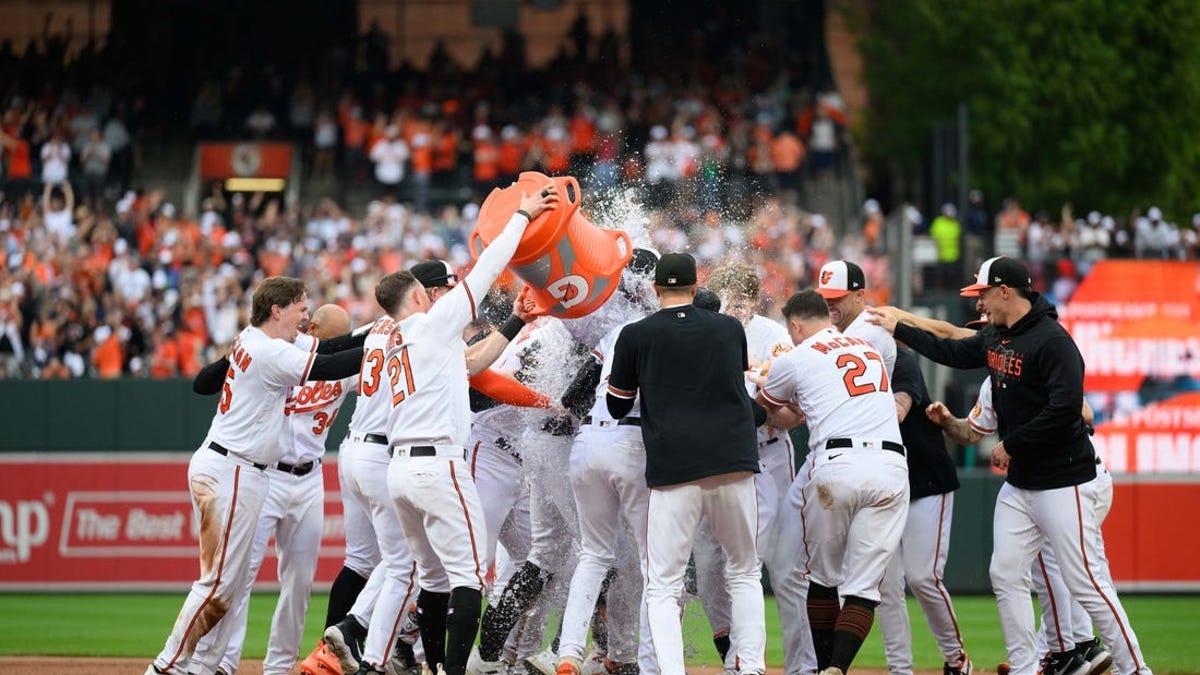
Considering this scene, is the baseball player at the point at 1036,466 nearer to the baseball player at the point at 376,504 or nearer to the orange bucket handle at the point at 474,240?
the orange bucket handle at the point at 474,240

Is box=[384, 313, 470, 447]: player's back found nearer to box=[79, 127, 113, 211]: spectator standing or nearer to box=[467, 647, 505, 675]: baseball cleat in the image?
box=[467, 647, 505, 675]: baseball cleat

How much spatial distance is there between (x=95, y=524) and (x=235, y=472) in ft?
26.8

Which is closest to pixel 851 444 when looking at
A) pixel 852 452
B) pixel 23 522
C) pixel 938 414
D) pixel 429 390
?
pixel 852 452

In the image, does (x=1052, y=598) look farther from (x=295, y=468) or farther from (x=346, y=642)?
(x=295, y=468)

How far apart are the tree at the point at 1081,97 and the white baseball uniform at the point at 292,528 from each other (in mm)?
25371

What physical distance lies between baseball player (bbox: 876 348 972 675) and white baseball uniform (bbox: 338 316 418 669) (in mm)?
2666

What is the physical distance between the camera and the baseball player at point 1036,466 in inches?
354

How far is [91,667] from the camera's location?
36.7 ft

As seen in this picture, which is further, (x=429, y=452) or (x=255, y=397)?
(x=255, y=397)

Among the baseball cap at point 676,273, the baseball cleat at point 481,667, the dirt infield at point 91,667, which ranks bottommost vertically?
the dirt infield at point 91,667

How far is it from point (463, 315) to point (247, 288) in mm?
13553

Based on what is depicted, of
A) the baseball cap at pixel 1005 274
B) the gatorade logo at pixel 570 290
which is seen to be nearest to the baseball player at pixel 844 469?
the baseball cap at pixel 1005 274

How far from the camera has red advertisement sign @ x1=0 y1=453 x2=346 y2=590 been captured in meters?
16.7

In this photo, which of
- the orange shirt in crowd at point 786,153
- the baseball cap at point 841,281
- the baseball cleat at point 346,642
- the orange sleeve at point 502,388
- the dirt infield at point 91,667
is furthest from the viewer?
the orange shirt in crowd at point 786,153
